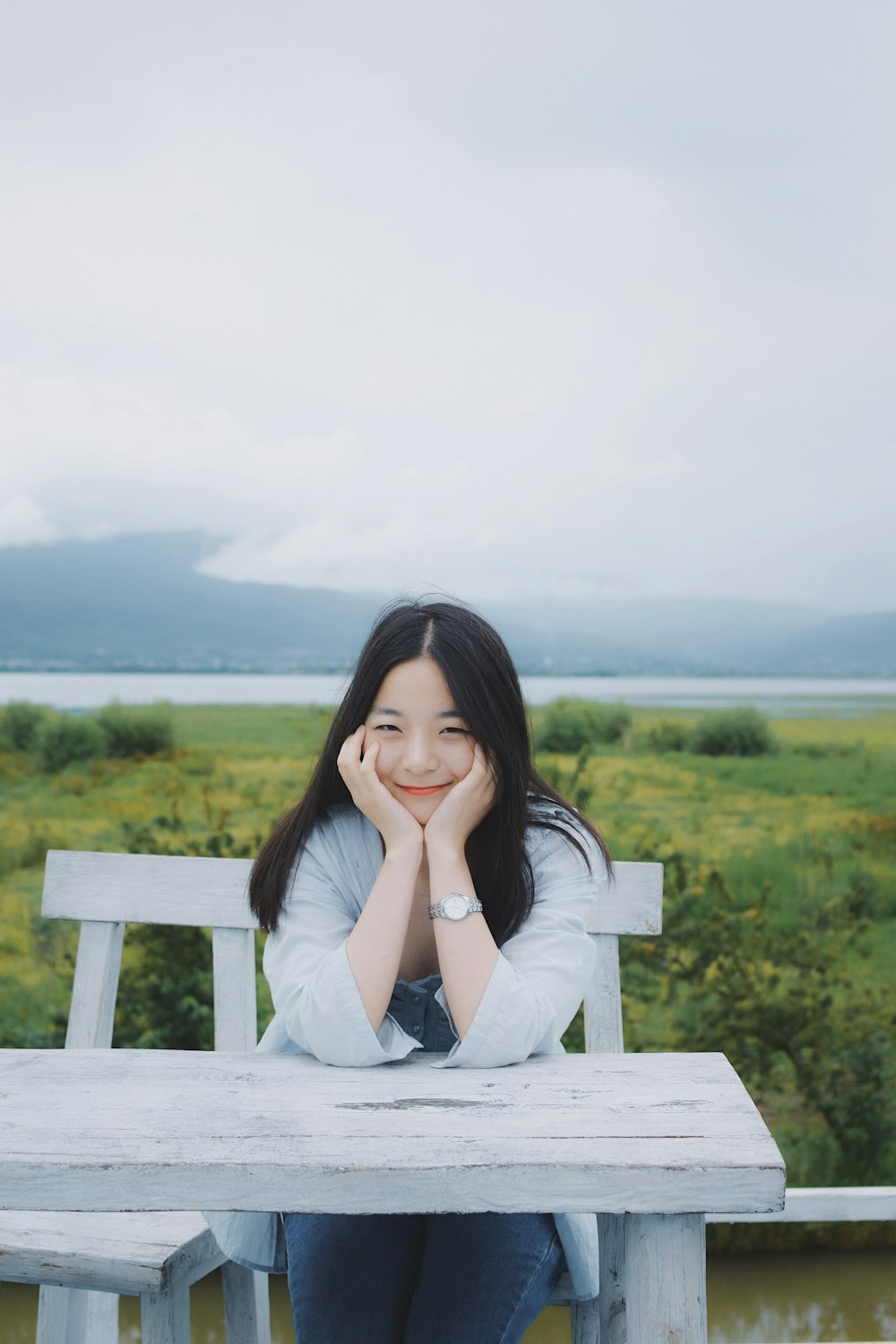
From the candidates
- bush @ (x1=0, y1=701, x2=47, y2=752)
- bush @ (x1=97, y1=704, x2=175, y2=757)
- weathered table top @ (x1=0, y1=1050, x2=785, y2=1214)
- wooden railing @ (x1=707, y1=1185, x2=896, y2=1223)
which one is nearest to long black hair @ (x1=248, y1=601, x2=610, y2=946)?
weathered table top @ (x1=0, y1=1050, x2=785, y2=1214)

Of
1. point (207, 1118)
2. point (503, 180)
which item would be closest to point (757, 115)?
point (503, 180)

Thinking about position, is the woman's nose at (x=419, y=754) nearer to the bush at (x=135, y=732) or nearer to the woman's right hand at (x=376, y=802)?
the woman's right hand at (x=376, y=802)

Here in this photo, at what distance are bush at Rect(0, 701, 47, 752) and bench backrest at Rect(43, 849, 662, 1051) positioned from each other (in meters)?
1.36

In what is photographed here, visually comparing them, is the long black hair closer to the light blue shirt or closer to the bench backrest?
the light blue shirt

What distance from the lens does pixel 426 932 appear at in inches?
65.5

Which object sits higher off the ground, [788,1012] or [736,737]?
[736,737]

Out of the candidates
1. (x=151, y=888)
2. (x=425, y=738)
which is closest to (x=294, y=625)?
(x=151, y=888)

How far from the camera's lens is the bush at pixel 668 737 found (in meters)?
3.33

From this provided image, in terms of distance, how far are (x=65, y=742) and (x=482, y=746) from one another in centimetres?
200

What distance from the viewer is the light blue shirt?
1336 millimetres

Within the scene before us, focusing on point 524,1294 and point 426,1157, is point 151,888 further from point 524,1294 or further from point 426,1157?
point 426,1157

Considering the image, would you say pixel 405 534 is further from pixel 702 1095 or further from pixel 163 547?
pixel 702 1095

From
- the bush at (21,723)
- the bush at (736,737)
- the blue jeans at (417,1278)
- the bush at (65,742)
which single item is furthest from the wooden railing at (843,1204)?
the bush at (21,723)

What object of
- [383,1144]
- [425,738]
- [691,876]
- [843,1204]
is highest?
[425,738]
